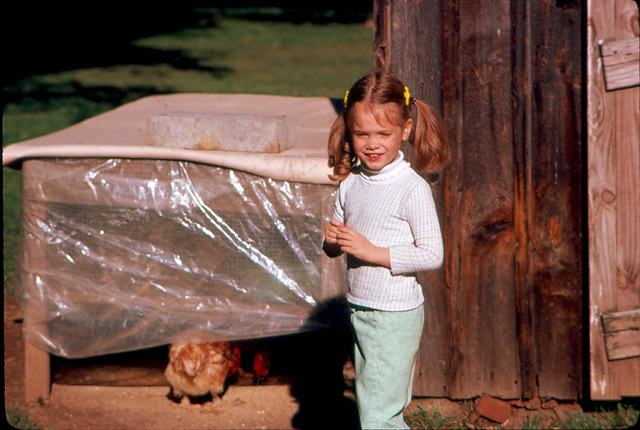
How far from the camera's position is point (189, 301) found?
11.5 feet

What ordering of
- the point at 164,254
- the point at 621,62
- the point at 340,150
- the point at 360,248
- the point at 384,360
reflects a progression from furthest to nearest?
the point at 164,254 → the point at 621,62 → the point at 340,150 → the point at 384,360 → the point at 360,248

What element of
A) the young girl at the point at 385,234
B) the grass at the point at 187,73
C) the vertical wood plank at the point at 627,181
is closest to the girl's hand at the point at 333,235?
the young girl at the point at 385,234

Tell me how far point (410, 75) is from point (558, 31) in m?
0.65

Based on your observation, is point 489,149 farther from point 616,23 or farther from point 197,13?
point 197,13

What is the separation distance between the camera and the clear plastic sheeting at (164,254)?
3.43 meters

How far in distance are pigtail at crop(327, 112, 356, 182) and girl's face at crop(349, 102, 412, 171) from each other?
0.54ft

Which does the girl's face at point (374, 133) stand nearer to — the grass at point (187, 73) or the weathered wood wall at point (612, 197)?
the weathered wood wall at point (612, 197)

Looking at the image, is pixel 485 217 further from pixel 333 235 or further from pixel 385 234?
pixel 333 235

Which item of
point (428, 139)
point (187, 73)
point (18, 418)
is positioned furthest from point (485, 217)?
point (187, 73)

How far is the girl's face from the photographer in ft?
7.86

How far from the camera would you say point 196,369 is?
11.6 ft

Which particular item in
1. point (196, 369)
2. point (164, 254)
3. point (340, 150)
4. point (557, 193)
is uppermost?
point (340, 150)


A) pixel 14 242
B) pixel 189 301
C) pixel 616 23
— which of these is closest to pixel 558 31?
pixel 616 23

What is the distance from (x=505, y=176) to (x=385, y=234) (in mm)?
946
